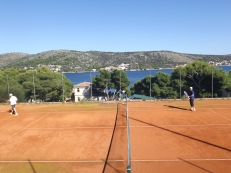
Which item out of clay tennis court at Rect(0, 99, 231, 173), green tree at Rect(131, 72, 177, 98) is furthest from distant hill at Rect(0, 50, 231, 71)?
clay tennis court at Rect(0, 99, 231, 173)

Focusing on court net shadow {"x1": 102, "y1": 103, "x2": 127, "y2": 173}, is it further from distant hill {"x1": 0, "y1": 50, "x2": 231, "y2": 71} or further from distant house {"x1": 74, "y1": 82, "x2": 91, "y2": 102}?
distant hill {"x1": 0, "y1": 50, "x2": 231, "y2": 71}

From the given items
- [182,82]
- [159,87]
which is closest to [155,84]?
[159,87]

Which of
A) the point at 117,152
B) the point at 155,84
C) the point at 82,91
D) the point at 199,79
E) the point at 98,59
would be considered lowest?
the point at 117,152

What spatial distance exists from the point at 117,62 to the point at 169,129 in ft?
484

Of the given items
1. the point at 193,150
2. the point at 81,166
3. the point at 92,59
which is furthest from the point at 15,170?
the point at 92,59

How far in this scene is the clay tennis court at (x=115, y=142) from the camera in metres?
6.04

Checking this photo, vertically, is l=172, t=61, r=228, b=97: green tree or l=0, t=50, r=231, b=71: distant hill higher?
l=0, t=50, r=231, b=71: distant hill

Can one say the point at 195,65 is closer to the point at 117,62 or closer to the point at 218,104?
the point at 218,104

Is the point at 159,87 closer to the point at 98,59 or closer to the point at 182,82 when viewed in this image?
the point at 182,82

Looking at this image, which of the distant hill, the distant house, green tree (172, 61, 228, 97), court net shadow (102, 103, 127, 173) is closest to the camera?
court net shadow (102, 103, 127, 173)

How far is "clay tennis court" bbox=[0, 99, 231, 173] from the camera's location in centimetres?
604

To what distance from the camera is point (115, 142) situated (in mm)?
7918

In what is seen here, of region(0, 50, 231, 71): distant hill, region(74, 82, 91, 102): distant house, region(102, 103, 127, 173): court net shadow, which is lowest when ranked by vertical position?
region(102, 103, 127, 173): court net shadow

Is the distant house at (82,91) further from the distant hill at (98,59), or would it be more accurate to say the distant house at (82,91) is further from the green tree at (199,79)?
the distant hill at (98,59)
